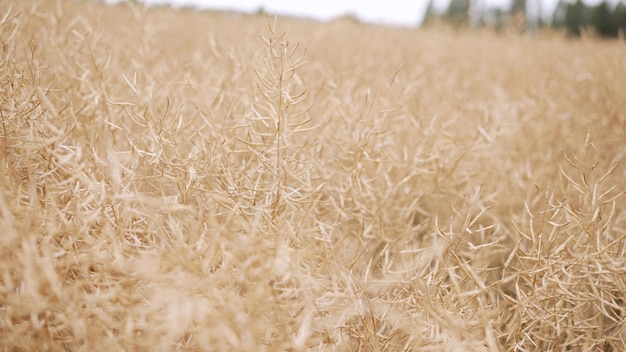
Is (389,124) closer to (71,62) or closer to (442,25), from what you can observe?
(71,62)

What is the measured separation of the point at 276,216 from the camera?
2.64 feet

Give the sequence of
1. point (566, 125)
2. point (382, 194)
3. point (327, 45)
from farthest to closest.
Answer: point (327, 45), point (566, 125), point (382, 194)

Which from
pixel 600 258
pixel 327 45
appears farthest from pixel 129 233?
pixel 327 45

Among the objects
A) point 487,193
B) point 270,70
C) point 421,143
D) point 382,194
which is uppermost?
point 270,70

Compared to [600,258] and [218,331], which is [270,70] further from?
[600,258]

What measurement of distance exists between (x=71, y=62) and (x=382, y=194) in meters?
0.98

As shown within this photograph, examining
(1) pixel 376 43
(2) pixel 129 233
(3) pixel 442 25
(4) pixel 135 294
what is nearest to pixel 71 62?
(2) pixel 129 233

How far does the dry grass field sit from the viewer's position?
2.05ft

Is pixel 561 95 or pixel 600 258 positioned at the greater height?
pixel 561 95

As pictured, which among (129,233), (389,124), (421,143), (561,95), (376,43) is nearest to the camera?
(129,233)

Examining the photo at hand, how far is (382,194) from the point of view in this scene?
3.57 ft

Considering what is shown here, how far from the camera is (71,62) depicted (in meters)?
1.22

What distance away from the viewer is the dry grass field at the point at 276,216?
0.63 meters

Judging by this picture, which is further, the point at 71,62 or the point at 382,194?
the point at 71,62
